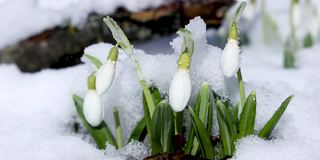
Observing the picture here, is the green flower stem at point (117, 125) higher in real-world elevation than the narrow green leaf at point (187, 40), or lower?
lower

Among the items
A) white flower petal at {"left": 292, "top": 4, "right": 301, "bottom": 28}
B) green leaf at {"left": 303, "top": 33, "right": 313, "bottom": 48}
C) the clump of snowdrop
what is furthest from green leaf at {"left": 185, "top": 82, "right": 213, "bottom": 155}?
green leaf at {"left": 303, "top": 33, "right": 313, "bottom": 48}

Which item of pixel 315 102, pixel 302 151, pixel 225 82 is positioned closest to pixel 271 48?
pixel 315 102

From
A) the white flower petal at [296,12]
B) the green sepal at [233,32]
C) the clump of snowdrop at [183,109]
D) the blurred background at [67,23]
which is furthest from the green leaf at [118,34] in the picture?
the white flower petal at [296,12]

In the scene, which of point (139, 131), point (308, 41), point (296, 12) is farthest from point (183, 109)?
point (308, 41)

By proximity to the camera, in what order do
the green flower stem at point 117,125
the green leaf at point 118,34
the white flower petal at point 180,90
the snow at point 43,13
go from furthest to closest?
1. the snow at point 43,13
2. the green flower stem at point 117,125
3. the green leaf at point 118,34
4. the white flower petal at point 180,90

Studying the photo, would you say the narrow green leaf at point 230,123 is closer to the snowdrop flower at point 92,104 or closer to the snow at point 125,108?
the snow at point 125,108
